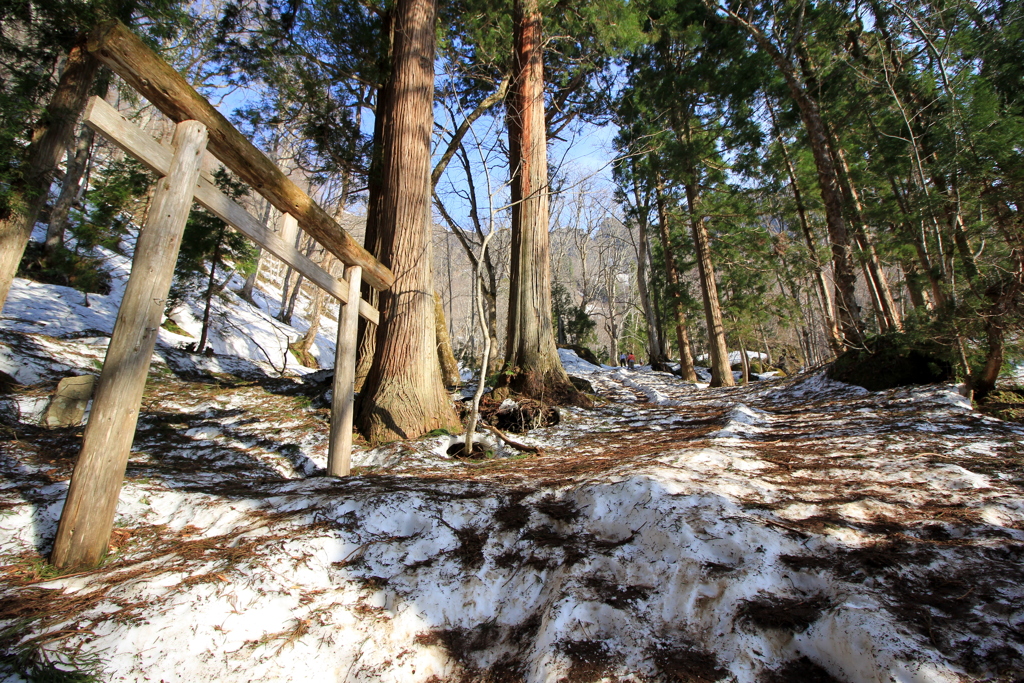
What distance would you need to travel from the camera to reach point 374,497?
2.83 metres

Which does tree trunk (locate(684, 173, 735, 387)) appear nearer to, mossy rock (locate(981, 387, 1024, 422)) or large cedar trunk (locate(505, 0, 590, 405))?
large cedar trunk (locate(505, 0, 590, 405))

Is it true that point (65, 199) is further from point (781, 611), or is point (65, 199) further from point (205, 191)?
point (781, 611)

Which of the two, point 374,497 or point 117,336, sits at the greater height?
point 117,336

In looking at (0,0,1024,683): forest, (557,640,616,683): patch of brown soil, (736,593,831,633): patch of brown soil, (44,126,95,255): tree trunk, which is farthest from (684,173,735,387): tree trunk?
(44,126,95,255): tree trunk

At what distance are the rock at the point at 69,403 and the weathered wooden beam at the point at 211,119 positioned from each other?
339 centimetres

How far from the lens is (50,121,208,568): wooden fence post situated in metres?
2.15

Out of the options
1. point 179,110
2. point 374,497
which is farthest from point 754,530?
point 179,110

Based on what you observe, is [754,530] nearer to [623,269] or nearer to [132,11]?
[132,11]

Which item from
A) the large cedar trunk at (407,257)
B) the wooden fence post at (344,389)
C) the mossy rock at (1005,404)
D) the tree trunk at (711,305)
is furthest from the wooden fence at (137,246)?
the tree trunk at (711,305)

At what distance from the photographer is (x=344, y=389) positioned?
3.76m

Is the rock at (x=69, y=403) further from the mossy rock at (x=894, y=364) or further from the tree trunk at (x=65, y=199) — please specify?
the mossy rock at (x=894, y=364)

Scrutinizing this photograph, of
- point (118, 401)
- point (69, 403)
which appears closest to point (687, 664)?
point (118, 401)

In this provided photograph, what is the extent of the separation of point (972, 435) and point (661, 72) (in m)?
10.3

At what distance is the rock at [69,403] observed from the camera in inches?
181
